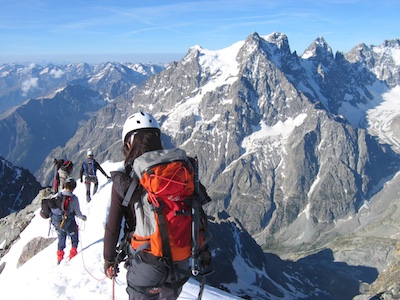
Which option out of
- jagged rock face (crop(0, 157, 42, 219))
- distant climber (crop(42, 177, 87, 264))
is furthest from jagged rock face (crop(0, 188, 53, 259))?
jagged rock face (crop(0, 157, 42, 219))

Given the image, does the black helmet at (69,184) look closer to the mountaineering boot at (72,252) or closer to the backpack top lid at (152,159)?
the mountaineering boot at (72,252)

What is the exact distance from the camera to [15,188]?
14462 cm

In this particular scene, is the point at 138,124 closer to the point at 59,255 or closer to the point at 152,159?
the point at 152,159

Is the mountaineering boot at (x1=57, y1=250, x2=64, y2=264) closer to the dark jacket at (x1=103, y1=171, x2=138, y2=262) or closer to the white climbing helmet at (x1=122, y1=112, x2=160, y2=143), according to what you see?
the dark jacket at (x1=103, y1=171, x2=138, y2=262)

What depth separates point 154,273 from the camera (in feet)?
23.0

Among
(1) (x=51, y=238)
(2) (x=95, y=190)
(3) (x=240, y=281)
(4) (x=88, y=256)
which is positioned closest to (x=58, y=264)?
(4) (x=88, y=256)

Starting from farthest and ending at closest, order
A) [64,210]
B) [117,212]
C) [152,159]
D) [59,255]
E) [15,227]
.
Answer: [15,227] → [59,255] → [64,210] → [117,212] → [152,159]

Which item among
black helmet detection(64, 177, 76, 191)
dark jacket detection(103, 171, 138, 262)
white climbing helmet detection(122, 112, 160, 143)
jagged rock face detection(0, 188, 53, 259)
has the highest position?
white climbing helmet detection(122, 112, 160, 143)

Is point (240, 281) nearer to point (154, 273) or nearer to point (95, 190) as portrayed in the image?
point (95, 190)

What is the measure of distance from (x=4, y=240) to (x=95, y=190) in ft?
39.1

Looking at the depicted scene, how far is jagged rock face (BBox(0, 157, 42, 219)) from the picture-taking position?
132 m

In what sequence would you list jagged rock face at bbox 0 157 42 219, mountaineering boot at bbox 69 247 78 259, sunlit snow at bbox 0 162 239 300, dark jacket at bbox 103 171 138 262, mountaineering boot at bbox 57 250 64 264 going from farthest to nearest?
jagged rock face at bbox 0 157 42 219 → mountaineering boot at bbox 69 247 78 259 → mountaineering boot at bbox 57 250 64 264 → sunlit snow at bbox 0 162 239 300 → dark jacket at bbox 103 171 138 262

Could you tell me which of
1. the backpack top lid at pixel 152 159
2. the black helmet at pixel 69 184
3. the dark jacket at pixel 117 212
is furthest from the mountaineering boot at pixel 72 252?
the backpack top lid at pixel 152 159

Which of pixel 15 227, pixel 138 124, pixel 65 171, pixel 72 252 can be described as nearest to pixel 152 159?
pixel 138 124
